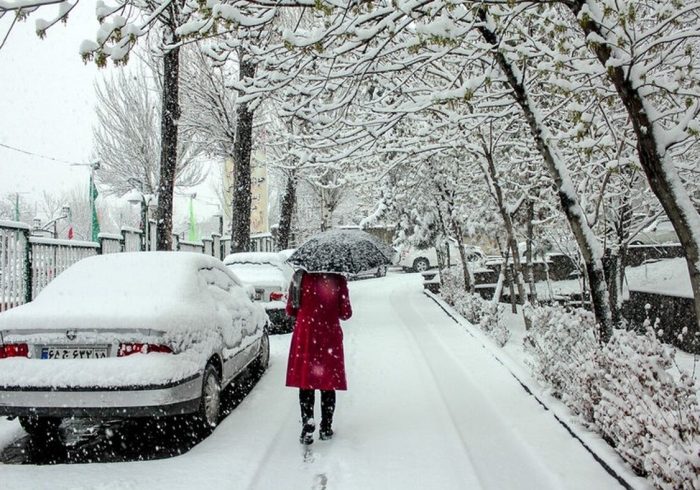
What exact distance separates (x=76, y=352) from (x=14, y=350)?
52 cm

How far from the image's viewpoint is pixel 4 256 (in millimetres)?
8203

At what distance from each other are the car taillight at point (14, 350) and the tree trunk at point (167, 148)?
24.0 feet

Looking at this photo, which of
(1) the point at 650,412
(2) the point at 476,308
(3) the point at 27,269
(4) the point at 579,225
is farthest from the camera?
(2) the point at 476,308

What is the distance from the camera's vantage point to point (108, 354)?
4.59 meters

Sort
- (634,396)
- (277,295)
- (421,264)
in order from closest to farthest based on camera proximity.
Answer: (634,396) → (277,295) → (421,264)

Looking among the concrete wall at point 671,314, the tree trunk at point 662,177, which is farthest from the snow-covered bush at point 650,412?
the concrete wall at point 671,314

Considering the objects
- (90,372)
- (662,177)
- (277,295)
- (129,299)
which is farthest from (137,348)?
(277,295)

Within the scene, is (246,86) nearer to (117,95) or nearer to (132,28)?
(132,28)

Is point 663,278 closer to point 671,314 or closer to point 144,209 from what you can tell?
point 671,314

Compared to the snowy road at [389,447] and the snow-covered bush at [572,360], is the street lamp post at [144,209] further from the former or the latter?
the snow-covered bush at [572,360]

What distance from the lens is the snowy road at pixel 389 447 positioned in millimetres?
4148

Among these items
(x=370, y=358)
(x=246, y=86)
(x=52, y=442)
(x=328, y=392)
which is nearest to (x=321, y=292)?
(x=328, y=392)

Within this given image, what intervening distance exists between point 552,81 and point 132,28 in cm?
307

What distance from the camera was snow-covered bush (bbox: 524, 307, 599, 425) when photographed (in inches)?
200
